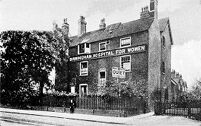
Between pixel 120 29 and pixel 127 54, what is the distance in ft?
6.07

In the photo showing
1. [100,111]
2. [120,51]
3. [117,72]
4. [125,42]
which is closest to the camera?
[117,72]

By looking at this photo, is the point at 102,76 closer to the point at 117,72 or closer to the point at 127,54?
the point at 127,54

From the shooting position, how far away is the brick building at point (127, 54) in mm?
15641

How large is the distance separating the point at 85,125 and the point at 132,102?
343 centimetres

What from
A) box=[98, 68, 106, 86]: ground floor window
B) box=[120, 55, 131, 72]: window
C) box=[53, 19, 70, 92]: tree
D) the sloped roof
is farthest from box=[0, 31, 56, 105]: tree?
box=[120, 55, 131, 72]: window

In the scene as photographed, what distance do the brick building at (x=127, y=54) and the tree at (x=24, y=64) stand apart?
7.30 feet

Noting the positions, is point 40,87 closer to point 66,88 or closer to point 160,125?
point 66,88

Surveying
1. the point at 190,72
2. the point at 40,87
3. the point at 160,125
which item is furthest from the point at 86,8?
the point at 40,87

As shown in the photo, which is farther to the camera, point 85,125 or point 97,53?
point 97,53

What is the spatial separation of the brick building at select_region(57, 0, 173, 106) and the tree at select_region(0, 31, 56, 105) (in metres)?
2.22

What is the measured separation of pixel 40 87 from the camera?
673 inches

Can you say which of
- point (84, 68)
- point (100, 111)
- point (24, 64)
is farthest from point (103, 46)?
point (100, 111)

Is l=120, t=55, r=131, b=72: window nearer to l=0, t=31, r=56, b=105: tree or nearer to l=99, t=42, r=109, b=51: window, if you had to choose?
l=99, t=42, r=109, b=51: window

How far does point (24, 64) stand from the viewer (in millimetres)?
15102
